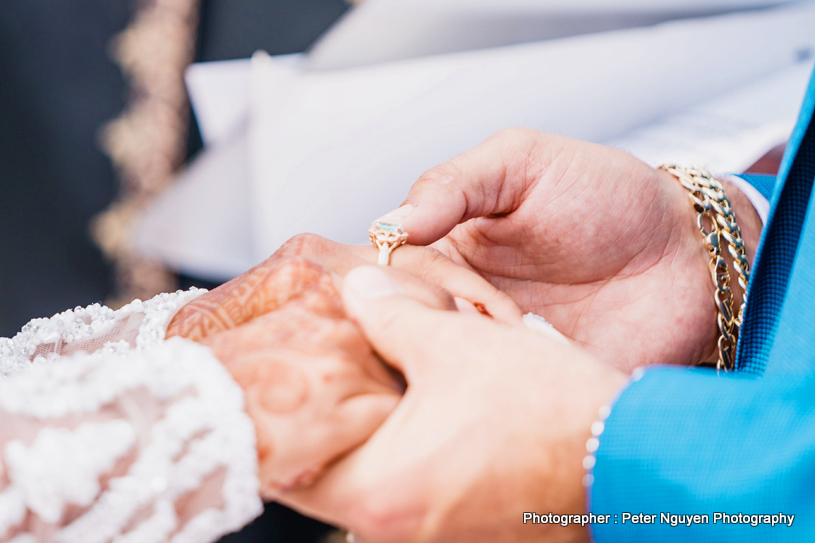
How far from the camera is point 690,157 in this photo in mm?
1413

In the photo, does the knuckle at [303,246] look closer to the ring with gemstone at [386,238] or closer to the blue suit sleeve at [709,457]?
the ring with gemstone at [386,238]

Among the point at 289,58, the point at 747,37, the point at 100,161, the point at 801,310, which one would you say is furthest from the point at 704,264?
the point at 100,161

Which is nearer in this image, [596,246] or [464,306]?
[464,306]

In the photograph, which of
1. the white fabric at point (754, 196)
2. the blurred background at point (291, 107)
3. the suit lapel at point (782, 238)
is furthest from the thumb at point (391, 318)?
the white fabric at point (754, 196)

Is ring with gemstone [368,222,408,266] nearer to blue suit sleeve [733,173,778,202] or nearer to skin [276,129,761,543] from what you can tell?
skin [276,129,761,543]

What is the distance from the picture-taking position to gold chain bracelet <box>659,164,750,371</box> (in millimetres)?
1087

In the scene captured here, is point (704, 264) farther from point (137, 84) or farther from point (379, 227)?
point (137, 84)

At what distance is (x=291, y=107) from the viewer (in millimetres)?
1342

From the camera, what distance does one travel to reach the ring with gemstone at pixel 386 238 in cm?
88

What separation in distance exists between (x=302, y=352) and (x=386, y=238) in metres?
0.31

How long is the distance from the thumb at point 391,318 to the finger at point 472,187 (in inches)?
7.1

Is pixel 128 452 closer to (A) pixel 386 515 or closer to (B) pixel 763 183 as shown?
(A) pixel 386 515

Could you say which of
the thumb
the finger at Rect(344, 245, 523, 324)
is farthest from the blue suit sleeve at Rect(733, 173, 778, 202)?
the thumb

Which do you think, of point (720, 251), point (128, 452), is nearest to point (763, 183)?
point (720, 251)
